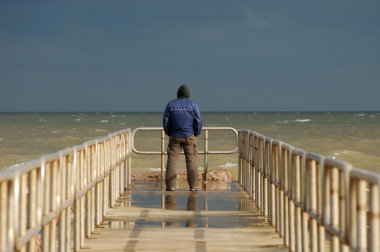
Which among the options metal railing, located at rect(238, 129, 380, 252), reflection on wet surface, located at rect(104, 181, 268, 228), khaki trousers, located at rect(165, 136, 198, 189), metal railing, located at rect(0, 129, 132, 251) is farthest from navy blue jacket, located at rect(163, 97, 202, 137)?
metal railing, located at rect(238, 129, 380, 252)

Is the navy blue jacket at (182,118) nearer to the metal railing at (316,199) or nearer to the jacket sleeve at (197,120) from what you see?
the jacket sleeve at (197,120)

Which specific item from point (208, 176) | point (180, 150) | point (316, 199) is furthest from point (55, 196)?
point (208, 176)

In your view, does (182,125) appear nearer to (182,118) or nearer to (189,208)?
(182,118)

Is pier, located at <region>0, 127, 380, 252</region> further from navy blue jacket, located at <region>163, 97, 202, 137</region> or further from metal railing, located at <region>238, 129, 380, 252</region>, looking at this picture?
navy blue jacket, located at <region>163, 97, 202, 137</region>

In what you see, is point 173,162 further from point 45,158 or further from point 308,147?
point 308,147

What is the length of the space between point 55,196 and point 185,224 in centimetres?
487

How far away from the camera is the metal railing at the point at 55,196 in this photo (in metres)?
5.32

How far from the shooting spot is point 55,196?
23.6 ft

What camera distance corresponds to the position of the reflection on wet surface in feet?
39.5

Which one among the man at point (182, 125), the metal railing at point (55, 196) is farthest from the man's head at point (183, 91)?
the metal railing at point (55, 196)

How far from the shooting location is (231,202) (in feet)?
49.6

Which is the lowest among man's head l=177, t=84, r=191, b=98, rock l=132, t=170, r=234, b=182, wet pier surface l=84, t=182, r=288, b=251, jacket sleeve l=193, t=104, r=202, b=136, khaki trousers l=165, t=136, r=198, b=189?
wet pier surface l=84, t=182, r=288, b=251

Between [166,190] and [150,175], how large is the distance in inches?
169

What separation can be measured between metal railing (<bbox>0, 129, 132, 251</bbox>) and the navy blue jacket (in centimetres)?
251
